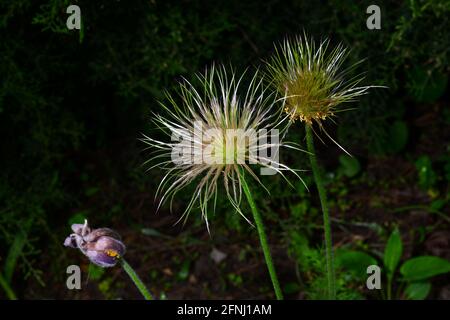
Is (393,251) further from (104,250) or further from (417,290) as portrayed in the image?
(104,250)

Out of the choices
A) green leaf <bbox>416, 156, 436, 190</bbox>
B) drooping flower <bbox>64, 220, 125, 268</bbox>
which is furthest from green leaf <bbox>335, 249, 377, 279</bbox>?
drooping flower <bbox>64, 220, 125, 268</bbox>

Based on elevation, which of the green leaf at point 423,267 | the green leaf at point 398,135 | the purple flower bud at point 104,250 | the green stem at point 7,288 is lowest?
the green stem at point 7,288

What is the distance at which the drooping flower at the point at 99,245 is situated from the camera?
147cm

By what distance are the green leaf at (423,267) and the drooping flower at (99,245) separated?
126cm

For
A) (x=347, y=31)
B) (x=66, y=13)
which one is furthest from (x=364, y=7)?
(x=66, y=13)

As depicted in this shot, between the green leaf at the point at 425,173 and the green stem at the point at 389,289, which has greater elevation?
the green leaf at the point at 425,173

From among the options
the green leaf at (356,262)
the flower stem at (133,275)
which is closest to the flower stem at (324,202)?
the flower stem at (133,275)

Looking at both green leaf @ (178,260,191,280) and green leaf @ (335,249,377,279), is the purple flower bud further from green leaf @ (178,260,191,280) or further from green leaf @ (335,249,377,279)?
green leaf @ (178,260,191,280)

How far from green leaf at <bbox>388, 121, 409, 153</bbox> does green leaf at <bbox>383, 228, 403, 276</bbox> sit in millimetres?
578

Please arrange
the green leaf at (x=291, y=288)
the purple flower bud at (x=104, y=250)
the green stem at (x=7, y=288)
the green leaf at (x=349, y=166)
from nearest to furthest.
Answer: the purple flower bud at (x=104, y=250) → the green leaf at (x=291, y=288) → the green stem at (x=7, y=288) → the green leaf at (x=349, y=166)

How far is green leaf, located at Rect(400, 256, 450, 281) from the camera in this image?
2.28 metres

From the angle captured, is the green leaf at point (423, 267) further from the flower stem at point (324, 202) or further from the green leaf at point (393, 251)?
the flower stem at point (324, 202)

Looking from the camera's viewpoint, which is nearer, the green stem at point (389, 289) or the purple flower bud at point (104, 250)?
the purple flower bud at point (104, 250)

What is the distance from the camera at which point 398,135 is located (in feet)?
9.37
